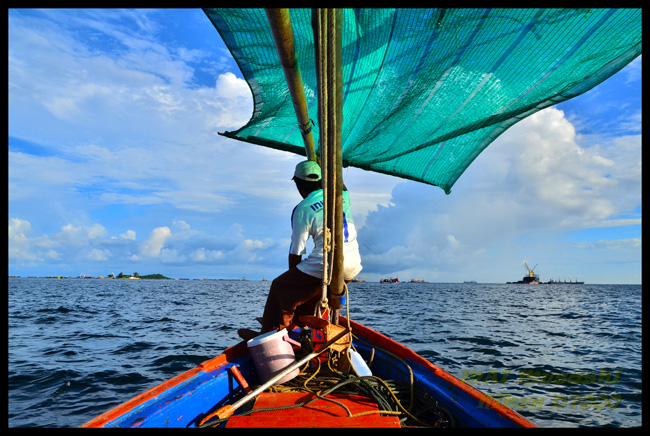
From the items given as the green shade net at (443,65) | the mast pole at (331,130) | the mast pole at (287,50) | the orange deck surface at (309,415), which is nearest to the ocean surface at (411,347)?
the orange deck surface at (309,415)

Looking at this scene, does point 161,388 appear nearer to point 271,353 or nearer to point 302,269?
point 271,353

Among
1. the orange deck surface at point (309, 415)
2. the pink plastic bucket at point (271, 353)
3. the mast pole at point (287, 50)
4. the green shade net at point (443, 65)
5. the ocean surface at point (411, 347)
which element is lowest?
the ocean surface at point (411, 347)

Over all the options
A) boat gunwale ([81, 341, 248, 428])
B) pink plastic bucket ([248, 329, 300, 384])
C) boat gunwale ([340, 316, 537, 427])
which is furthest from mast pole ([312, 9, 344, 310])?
boat gunwale ([81, 341, 248, 428])

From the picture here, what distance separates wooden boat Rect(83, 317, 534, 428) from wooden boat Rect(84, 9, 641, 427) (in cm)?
1

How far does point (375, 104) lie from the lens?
16.5ft

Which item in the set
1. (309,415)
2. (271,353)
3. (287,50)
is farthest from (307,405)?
(287,50)

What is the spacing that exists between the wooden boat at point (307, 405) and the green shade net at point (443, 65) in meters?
3.09

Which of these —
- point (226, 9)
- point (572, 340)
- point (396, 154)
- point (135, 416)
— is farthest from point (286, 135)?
point (572, 340)

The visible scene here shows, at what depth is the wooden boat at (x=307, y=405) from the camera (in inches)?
101

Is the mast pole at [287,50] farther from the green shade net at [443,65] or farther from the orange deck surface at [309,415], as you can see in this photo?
the orange deck surface at [309,415]

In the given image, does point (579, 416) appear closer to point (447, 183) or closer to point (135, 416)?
point (447, 183)

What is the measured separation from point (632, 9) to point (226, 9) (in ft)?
11.1

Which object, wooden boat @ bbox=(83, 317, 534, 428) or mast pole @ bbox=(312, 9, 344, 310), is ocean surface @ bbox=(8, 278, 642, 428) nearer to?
wooden boat @ bbox=(83, 317, 534, 428)

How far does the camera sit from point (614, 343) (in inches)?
525
